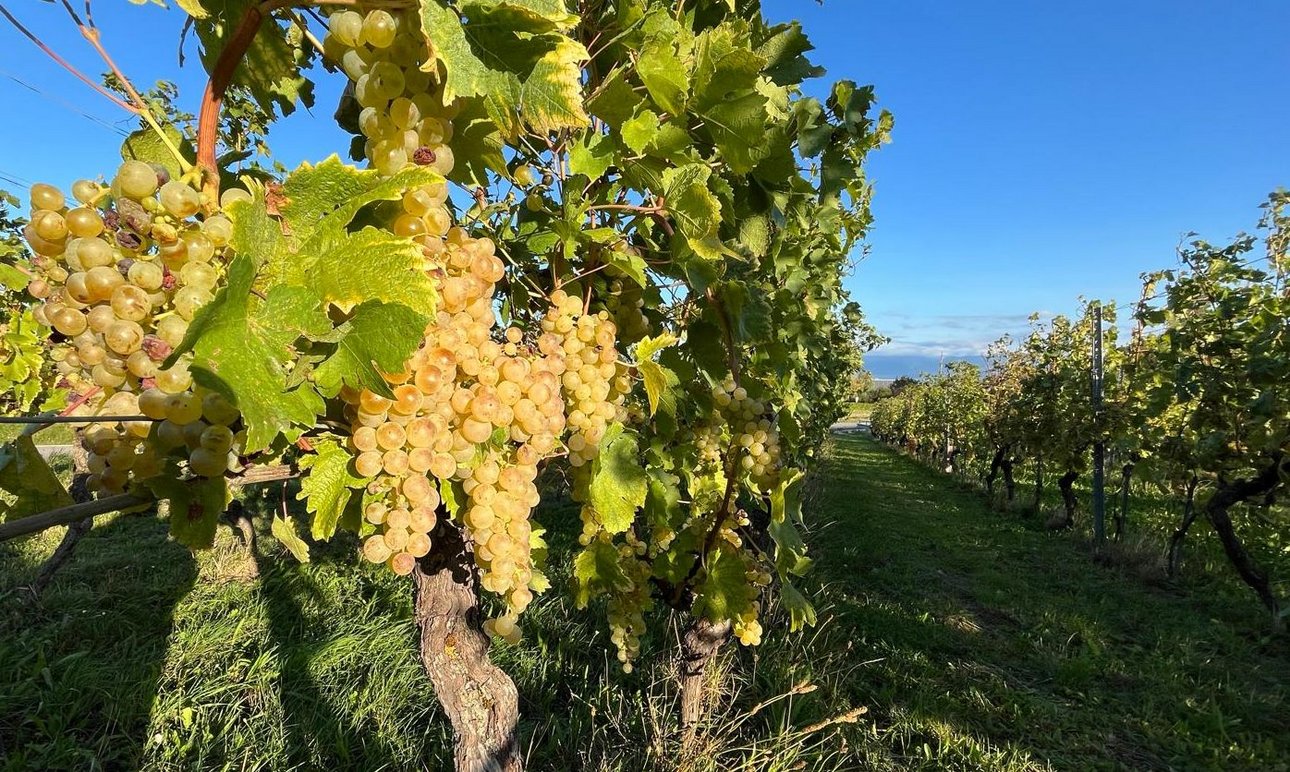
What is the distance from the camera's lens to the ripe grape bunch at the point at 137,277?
0.69m

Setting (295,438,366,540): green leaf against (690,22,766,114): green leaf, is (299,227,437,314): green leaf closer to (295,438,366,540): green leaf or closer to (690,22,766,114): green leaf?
(295,438,366,540): green leaf

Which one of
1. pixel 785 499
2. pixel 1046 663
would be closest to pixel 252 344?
pixel 785 499

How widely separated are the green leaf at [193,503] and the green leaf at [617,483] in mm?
891

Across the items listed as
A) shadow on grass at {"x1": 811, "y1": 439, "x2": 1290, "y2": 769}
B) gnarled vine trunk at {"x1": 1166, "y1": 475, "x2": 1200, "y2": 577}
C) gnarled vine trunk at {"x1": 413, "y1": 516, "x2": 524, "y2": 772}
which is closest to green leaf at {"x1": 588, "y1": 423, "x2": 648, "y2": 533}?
gnarled vine trunk at {"x1": 413, "y1": 516, "x2": 524, "y2": 772}

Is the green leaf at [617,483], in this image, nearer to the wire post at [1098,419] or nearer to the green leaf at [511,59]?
the green leaf at [511,59]

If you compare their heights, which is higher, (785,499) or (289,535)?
(289,535)

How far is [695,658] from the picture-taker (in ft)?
10.4

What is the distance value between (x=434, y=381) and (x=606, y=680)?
3.68 meters

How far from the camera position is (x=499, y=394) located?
99 centimetres

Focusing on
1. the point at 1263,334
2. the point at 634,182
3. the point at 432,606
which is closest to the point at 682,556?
the point at 432,606

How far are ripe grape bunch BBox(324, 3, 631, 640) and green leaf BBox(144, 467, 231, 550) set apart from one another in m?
0.20

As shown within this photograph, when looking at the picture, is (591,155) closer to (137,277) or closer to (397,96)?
(397,96)

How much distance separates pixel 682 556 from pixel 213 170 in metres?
2.34

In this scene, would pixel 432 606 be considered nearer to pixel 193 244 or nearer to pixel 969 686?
pixel 193 244
